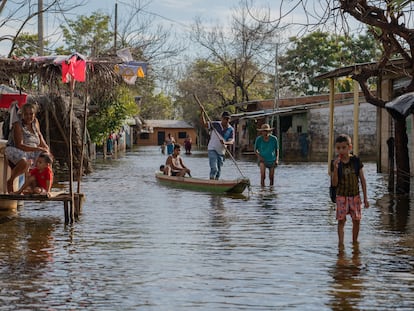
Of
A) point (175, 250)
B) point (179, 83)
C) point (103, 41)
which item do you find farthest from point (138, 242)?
point (179, 83)

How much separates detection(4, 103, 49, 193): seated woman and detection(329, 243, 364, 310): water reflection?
183 inches

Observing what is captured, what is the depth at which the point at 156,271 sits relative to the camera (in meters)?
7.76

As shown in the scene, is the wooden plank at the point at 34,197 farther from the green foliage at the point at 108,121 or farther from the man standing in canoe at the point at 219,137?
the green foliage at the point at 108,121

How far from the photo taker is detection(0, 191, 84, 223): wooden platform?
10.8 m

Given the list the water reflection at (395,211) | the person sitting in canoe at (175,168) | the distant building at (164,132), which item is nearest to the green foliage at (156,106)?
the distant building at (164,132)

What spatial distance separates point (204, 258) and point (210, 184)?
27.8 feet

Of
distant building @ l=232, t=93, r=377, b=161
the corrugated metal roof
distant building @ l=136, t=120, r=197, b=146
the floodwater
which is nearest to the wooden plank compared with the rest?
the floodwater

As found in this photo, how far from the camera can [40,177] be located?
11289 mm

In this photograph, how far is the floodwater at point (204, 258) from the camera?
6543 mm

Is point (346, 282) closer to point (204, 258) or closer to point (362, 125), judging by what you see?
point (204, 258)

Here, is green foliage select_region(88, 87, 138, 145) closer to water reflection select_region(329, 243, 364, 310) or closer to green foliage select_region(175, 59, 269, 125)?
water reflection select_region(329, 243, 364, 310)

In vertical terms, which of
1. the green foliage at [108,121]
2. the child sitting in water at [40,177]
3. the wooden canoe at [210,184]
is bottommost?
the wooden canoe at [210,184]

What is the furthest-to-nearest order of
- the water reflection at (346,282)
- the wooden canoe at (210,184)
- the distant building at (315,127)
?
1. the distant building at (315,127)
2. the wooden canoe at (210,184)
3. the water reflection at (346,282)

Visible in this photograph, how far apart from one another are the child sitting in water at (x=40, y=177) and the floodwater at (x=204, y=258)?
0.52 m
